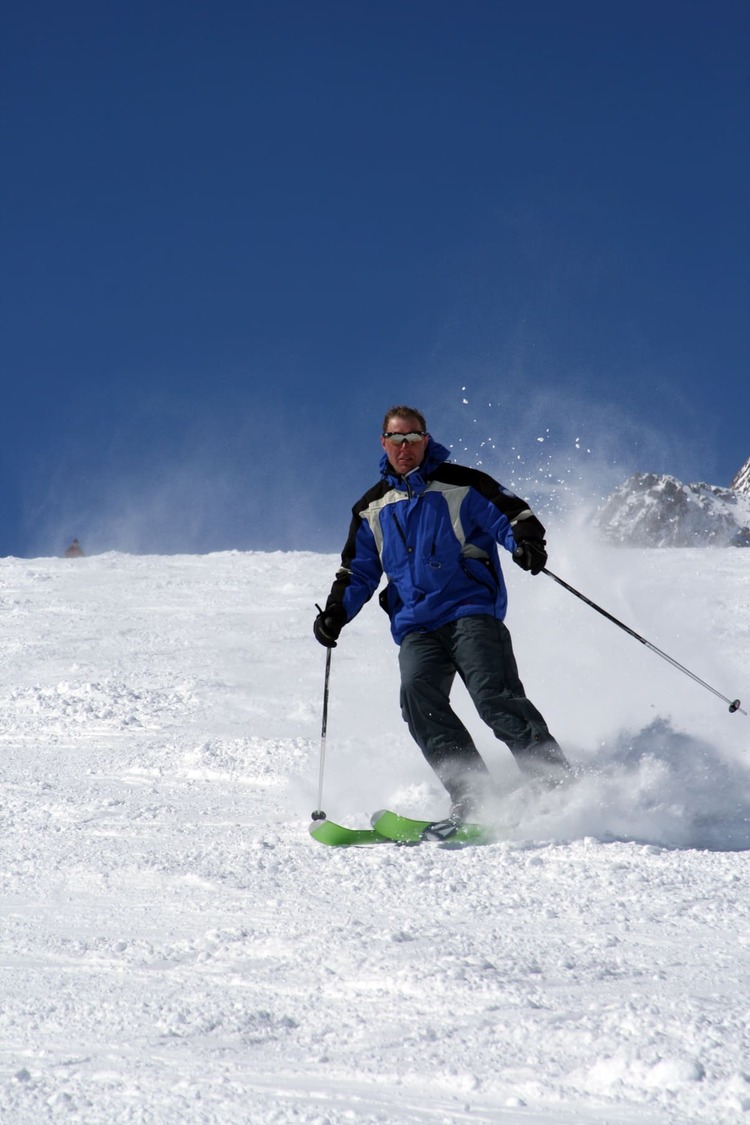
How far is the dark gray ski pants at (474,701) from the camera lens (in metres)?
4.25

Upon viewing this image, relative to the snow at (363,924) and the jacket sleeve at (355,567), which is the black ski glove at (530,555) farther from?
the snow at (363,924)

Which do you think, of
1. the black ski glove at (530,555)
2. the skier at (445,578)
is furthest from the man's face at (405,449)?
the black ski glove at (530,555)

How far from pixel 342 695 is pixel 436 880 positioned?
4.88 metres

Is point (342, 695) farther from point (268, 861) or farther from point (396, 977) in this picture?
point (396, 977)

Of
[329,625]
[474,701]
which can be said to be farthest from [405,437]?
[474,701]

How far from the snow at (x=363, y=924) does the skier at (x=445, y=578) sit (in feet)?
1.17

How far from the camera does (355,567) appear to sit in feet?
16.1

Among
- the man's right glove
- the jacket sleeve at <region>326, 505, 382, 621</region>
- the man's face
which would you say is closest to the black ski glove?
the man's face

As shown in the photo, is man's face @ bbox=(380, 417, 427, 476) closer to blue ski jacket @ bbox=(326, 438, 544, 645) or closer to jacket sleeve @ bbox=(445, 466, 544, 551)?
blue ski jacket @ bbox=(326, 438, 544, 645)

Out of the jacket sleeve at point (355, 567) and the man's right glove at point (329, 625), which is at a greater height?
the jacket sleeve at point (355, 567)

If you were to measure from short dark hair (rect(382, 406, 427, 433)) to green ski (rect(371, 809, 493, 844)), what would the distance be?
1843 mm

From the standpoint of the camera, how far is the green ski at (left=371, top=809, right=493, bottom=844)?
383cm

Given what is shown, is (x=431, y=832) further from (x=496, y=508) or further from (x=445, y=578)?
(x=496, y=508)

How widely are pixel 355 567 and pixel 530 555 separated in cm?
96
